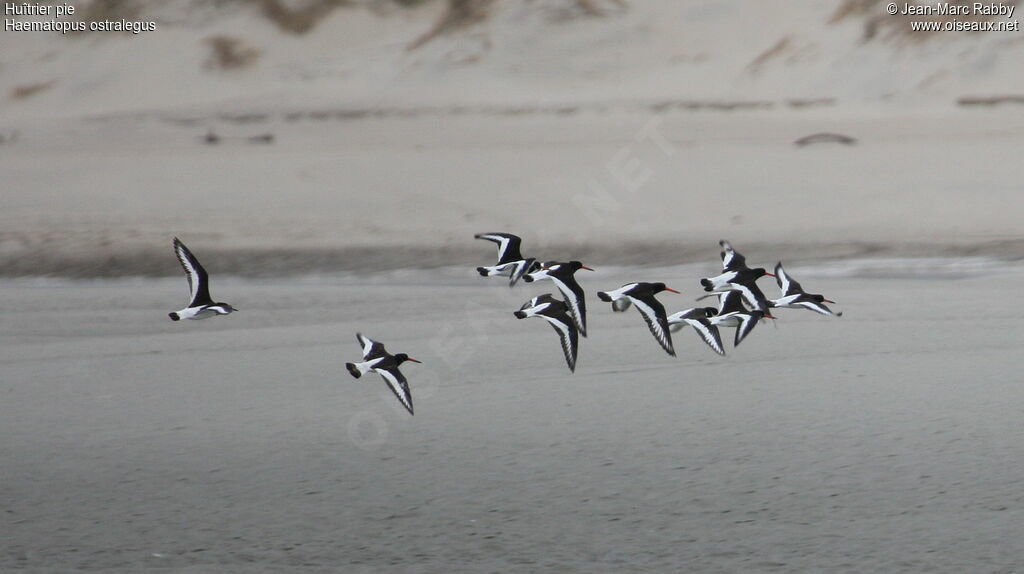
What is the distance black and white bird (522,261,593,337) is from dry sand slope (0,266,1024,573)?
25 cm

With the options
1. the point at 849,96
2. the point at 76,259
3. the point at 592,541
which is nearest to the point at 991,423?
the point at 592,541

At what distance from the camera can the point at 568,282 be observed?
7527 mm

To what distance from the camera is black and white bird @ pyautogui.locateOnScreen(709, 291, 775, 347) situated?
736 cm

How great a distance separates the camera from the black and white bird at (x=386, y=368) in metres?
6.29

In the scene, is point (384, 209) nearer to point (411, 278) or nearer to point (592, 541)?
point (411, 278)

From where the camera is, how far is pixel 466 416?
6.46m

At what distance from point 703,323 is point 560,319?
82 cm

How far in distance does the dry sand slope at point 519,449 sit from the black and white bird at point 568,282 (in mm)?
249

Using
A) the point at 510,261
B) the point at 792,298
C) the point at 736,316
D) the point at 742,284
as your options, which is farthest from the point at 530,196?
the point at 736,316

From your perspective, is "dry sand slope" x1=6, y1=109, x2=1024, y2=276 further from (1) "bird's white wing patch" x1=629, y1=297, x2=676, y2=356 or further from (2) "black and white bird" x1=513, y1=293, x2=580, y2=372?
(2) "black and white bird" x1=513, y1=293, x2=580, y2=372

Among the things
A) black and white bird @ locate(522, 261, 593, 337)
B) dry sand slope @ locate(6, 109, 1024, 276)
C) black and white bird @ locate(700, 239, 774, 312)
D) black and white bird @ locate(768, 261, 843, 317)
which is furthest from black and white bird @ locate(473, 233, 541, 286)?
dry sand slope @ locate(6, 109, 1024, 276)

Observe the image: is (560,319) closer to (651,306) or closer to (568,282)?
(568,282)

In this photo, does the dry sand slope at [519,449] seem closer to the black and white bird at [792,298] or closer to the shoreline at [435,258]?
the black and white bird at [792,298]

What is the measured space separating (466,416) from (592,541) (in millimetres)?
1649
